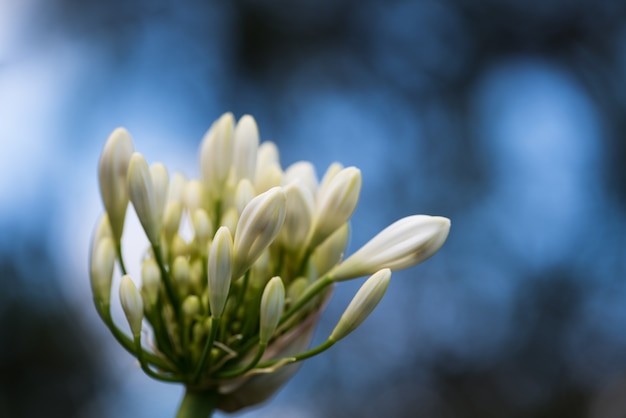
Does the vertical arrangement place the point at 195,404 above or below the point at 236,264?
below

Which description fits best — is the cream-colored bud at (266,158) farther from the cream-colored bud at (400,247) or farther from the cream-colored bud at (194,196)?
the cream-colored bud at (400,247)

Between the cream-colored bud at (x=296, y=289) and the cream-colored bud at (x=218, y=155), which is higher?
the cream-colored bud at (x=218, y=155)

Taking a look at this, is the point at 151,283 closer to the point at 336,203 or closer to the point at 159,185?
the point at 159,185

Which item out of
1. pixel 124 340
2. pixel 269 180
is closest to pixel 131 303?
pixel 124 340

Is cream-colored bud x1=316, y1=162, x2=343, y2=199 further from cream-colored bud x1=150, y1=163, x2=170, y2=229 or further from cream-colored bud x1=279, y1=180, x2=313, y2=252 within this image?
cream-colored bud x1=150, y1=163, x2=170, y2=229

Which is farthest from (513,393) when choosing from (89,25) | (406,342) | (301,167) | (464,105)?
(301,167)

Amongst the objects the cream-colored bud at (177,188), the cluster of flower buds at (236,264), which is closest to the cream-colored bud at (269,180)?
the cluster of flower buds at (236,264)

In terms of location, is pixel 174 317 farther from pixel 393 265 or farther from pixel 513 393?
pixel 513 393

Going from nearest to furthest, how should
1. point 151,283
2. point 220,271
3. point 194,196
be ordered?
point 220,271, point 151,283, point 194,196
